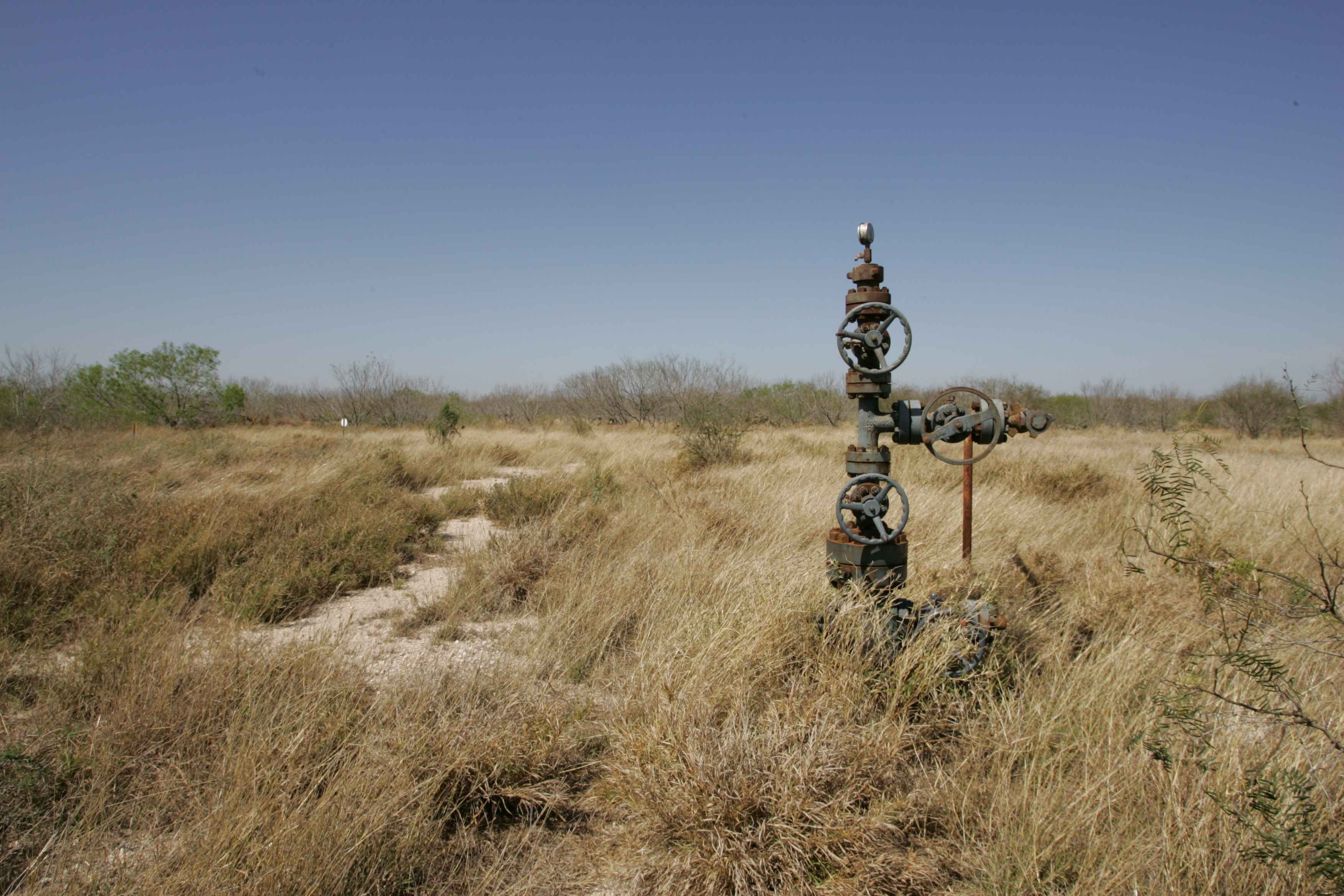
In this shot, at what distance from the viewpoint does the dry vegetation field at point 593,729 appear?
67.9 inches

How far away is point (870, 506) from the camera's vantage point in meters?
2.58

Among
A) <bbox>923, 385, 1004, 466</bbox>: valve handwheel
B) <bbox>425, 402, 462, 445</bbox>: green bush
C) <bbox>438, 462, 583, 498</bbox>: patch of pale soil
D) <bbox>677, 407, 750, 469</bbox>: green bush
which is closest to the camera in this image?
<bbox>923, 385, 1004, 466</bbox>: valve handwheel

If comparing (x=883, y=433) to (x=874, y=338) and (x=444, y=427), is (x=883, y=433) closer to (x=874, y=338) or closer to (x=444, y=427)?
(x=874, y=338)

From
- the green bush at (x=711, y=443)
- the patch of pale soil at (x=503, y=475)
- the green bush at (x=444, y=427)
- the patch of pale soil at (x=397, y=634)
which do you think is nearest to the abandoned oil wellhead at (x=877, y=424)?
the patch of pale soil at (x=397, y=634)

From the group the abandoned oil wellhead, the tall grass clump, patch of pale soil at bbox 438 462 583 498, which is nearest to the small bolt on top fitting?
the abandoned oil wellhead

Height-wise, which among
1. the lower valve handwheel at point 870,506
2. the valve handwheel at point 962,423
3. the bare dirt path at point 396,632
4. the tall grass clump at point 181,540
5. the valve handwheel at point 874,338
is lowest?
the bare dirt path at point 396,632

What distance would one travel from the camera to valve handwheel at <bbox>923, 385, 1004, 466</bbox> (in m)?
2.49

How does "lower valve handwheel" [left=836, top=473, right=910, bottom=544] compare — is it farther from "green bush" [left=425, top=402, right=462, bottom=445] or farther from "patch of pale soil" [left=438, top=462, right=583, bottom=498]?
Answer: "green bush" [left=425, top=402, right=462, bottom=445]

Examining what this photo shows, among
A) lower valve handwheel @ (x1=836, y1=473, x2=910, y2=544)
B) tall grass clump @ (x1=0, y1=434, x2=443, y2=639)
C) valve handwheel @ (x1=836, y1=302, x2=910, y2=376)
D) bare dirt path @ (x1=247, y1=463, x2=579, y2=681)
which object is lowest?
bare dirt path @ (x1=247, y1=463, x2=579, y2=681)

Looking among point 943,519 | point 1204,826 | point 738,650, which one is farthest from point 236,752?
point 943,519

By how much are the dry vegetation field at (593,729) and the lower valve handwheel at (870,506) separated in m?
0.36

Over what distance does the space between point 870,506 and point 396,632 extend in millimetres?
2992

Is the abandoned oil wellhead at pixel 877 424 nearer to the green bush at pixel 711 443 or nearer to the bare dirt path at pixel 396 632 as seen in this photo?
the bare dirt path at pixel 396 632

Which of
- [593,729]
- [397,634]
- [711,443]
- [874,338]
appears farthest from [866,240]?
[711,443]
